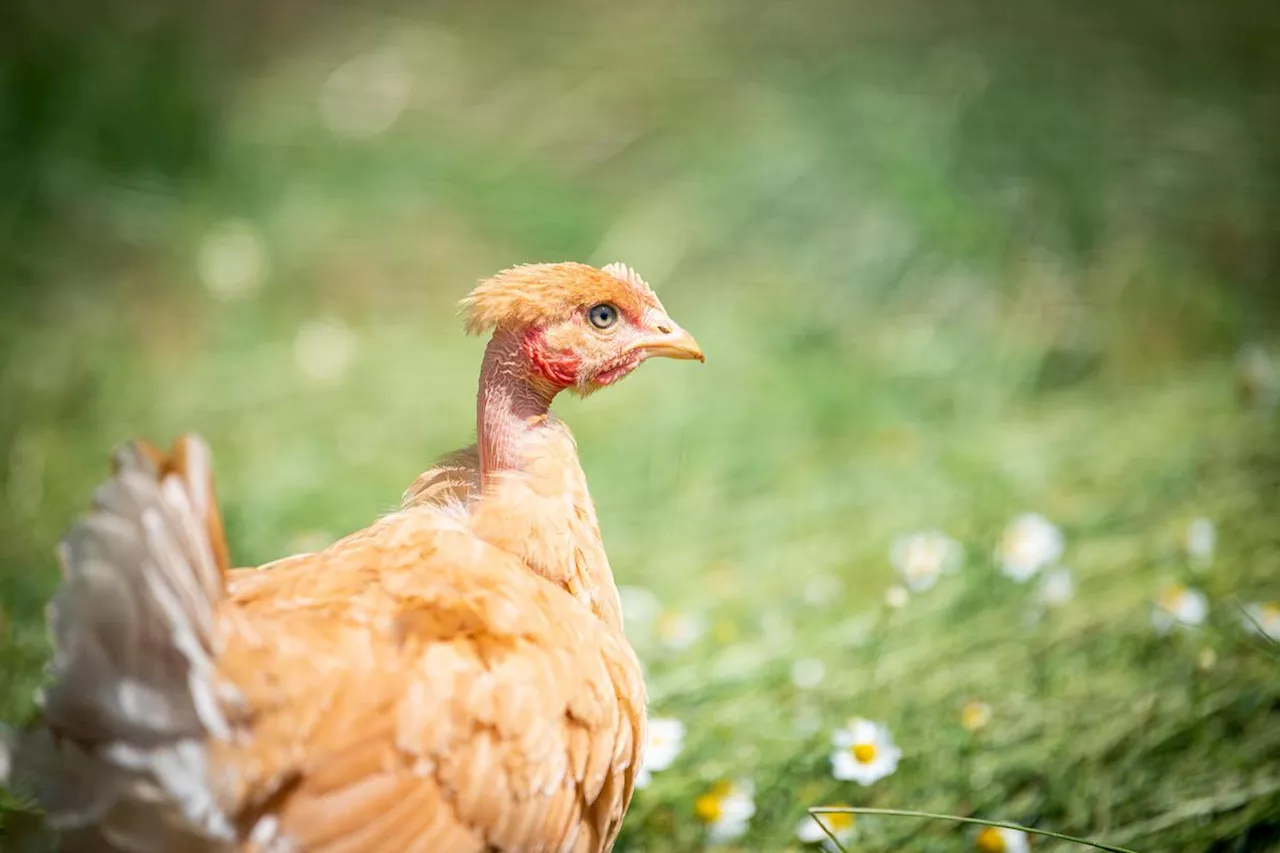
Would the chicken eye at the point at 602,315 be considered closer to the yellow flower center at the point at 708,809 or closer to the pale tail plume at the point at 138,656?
the pale tail plume at the point at 138,656

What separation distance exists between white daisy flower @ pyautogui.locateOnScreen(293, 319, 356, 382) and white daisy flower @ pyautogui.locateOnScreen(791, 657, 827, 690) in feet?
6.72

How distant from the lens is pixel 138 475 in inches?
50.2

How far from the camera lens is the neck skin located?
175cm

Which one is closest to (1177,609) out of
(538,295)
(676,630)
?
(676,630)

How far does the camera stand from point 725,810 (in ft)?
6.50

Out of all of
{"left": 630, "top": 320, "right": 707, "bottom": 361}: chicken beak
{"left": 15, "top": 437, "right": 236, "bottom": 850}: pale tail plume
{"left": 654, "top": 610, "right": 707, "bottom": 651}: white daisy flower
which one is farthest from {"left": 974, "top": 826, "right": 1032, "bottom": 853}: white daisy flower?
{"left": 15, "top": 437, "right": 236, "bottom": 850}: pale tail plume

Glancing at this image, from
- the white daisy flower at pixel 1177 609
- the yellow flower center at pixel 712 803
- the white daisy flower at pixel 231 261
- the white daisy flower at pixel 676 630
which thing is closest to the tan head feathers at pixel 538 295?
the yellow flower center at pixel 712 803

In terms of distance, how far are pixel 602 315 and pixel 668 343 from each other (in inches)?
4.7

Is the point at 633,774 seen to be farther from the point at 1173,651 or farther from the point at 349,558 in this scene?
the point at 1173,651

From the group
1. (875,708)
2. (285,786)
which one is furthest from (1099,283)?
(285,786)

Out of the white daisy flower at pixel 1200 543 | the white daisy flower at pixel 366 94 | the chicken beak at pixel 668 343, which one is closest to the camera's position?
the chicken beak at pixel 668 343

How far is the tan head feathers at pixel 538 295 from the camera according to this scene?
1.72 m

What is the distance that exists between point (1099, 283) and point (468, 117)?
2696 mm

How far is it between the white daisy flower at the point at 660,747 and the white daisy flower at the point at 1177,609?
1.00 metres
